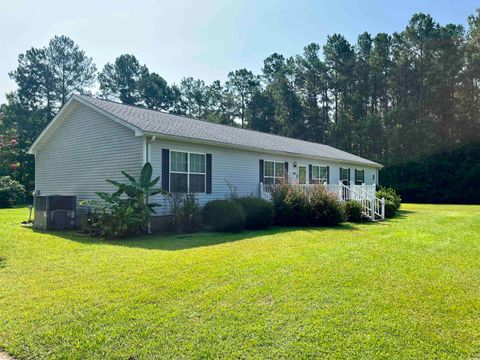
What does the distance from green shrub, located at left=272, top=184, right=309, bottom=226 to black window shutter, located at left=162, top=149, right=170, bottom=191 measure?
A: 12.3ft

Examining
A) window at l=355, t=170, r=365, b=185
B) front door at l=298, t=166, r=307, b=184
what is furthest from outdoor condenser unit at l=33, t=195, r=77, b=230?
window at l=355, t=170, r=365, b=185

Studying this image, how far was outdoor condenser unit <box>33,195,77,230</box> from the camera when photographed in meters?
11.8

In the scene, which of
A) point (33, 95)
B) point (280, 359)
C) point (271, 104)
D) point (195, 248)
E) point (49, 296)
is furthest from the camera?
point (271, 104)

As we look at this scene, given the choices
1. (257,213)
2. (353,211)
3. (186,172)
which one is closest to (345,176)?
(353,211)

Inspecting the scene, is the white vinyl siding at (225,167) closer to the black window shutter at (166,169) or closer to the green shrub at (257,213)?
the black window shutter at (166,169)

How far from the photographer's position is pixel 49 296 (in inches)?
180

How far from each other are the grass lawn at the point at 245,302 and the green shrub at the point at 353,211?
5463mm

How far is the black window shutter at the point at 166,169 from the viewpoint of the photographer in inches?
446

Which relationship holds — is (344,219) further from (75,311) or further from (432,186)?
(432,186)

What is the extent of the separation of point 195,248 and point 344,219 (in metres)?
6.18

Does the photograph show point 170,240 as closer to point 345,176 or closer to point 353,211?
point 353,211

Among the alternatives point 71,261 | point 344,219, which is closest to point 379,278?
point 71,261

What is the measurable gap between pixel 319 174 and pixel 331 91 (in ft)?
81.0

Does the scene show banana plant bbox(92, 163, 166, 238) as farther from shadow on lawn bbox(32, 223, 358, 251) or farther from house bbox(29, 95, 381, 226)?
house bbox(29, 95, 381, 226)
